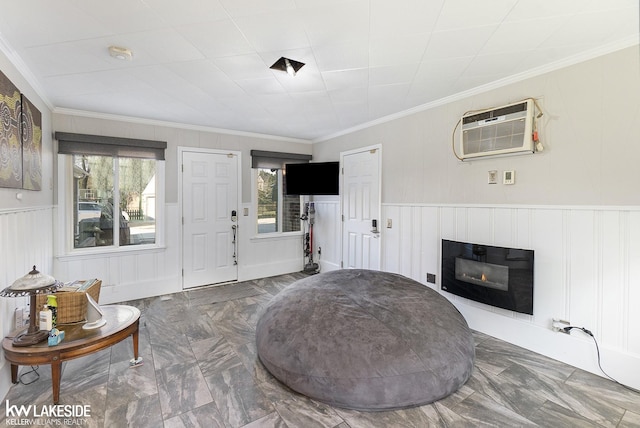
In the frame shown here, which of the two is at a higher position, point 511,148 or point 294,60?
point 294,60

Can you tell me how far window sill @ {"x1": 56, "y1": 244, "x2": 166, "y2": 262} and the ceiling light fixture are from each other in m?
3.06

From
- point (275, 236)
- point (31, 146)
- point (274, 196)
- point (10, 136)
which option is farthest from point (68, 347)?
point (274, 196)

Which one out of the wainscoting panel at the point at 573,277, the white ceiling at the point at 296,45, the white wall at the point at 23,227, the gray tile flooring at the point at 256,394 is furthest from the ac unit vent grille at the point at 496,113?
the white wall at the point at 23,227

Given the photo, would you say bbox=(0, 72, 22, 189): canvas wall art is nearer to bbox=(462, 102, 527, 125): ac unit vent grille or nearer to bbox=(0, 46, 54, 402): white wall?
bbox=(0, 46, 54, 402): white wall

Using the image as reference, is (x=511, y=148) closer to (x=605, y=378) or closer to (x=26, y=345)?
(x=605, y=378)

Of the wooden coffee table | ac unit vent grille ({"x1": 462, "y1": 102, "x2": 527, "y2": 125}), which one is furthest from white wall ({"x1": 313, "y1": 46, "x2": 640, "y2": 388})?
the wooden coffee table

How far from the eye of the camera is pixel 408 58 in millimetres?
2283

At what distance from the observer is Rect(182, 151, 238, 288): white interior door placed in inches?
168

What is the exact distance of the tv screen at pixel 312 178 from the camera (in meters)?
4.74

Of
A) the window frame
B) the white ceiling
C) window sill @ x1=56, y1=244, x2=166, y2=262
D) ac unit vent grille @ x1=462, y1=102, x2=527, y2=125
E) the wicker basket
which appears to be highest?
the white ceiling

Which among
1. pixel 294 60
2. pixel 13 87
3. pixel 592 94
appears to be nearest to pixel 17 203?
pixel 13 87

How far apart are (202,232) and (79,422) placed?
9.36 feet

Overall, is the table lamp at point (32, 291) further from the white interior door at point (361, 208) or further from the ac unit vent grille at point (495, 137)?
the ac unit vent grille at point (495, 137)

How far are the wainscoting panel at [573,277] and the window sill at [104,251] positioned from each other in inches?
154
